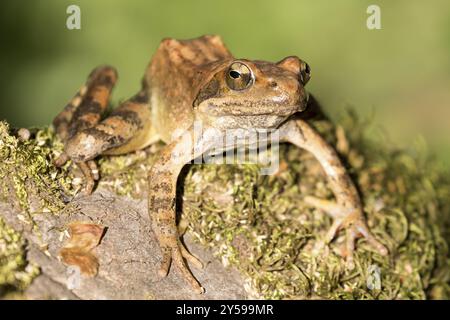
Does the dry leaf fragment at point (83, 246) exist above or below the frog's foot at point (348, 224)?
above

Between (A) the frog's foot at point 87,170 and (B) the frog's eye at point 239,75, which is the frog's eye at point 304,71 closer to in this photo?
(B) the frog's eye at point 239,75

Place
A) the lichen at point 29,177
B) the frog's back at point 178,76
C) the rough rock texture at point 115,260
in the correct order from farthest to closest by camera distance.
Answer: the frog's back at point 178,76 → the lichen at point 29,177 → the rough rock texture at point 115,260

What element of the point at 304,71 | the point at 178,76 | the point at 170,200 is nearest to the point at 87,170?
the point at 170,200

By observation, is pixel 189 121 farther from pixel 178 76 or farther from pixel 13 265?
pixel 13 265

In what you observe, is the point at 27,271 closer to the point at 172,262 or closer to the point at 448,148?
the point at 172,262

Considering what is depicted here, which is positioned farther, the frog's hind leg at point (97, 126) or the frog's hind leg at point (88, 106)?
the frog's hind leg at point (88, 106)

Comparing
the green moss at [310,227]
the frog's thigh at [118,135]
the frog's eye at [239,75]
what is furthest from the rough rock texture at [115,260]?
the frog's eye at [239,75]
